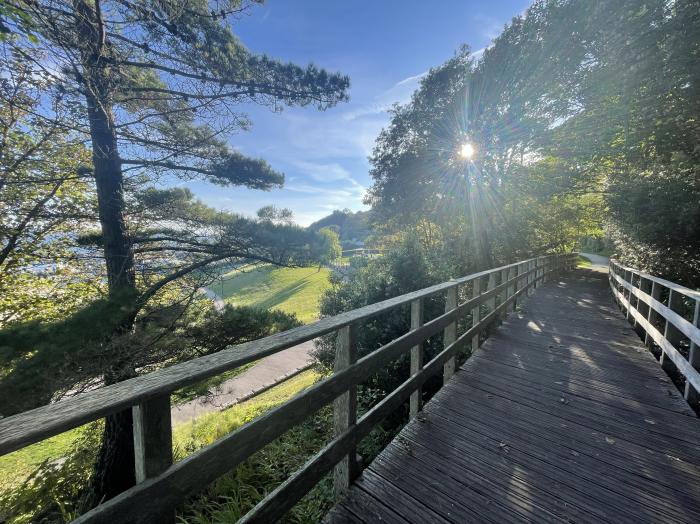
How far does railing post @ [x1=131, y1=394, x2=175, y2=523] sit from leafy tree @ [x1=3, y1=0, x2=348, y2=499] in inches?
148

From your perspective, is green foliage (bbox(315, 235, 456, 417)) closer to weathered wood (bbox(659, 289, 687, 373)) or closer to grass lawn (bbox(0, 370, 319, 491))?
grass lawn (bbox(0, 370, 319, 491))

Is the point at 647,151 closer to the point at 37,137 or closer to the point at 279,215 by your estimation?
the point at 279,215

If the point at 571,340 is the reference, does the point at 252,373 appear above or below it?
below

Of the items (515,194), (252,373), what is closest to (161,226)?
(252,373)

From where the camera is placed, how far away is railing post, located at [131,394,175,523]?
103cm

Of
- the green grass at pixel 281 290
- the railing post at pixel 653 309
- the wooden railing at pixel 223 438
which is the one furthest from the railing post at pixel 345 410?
the green grass at pixel 281 290

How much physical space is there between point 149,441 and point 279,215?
230 inches

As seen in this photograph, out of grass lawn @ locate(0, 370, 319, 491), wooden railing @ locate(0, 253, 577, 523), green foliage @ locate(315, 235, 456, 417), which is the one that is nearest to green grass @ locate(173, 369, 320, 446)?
grass lawn @ locate(0, 370, 319, 491)

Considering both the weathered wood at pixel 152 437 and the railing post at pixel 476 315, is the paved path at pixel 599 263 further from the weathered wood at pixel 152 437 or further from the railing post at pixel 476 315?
the weathered wood at pixel 152 437

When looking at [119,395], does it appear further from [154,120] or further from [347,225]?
[347,225]

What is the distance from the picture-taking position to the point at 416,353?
109 inches

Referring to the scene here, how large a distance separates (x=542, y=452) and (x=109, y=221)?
718cm

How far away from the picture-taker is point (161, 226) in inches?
250

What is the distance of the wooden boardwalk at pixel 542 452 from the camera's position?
185cm
